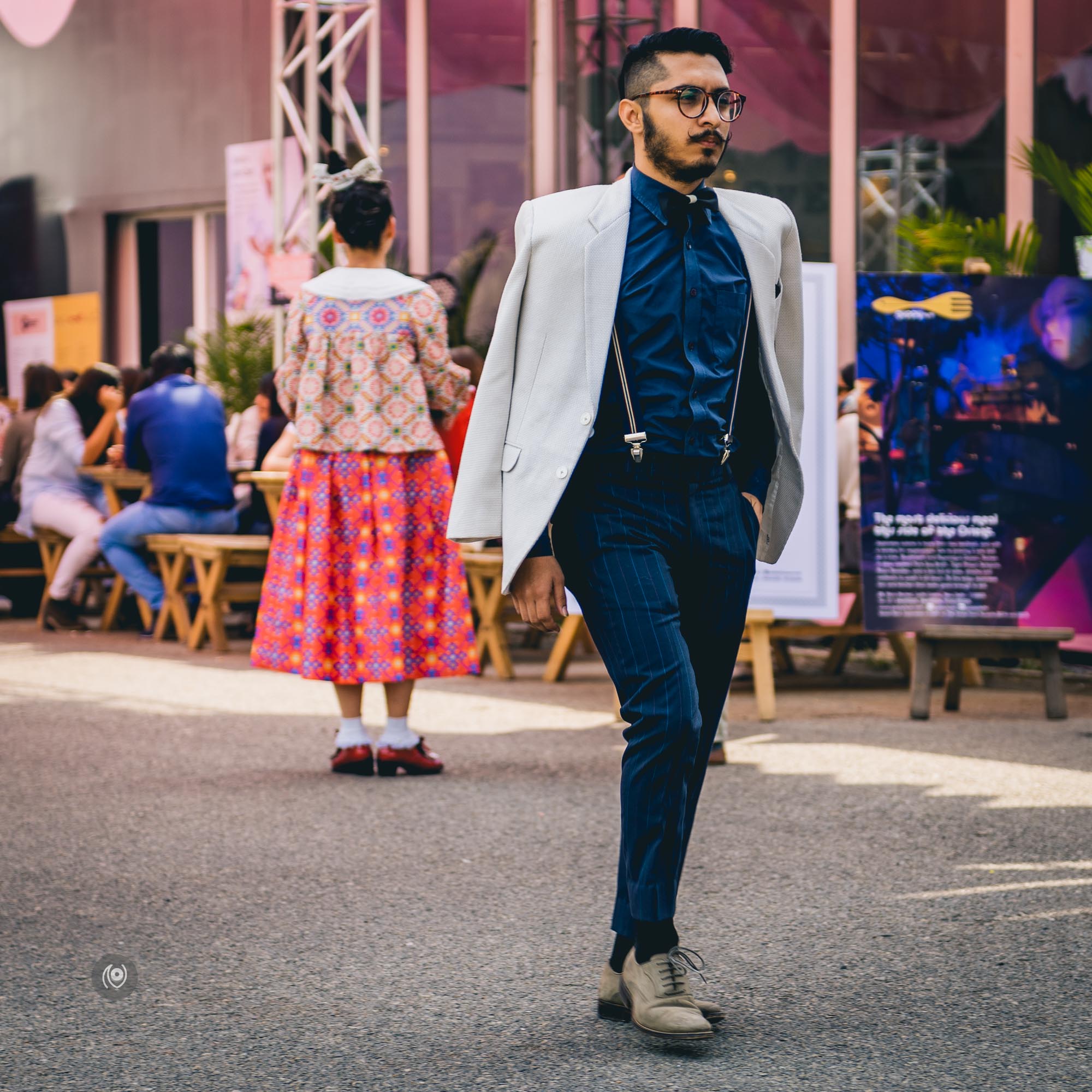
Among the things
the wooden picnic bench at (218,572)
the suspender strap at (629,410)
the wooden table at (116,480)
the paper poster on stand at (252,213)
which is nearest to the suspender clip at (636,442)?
the suspender strap at (629,410)

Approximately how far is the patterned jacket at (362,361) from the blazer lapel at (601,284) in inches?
108

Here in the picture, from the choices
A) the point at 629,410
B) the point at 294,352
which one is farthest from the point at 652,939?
the point at 294,352

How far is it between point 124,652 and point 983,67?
22.0ft

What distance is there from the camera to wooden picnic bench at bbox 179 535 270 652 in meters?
9.87

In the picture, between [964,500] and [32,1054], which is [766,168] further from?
[32,1054]

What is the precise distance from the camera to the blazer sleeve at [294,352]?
19.6ft

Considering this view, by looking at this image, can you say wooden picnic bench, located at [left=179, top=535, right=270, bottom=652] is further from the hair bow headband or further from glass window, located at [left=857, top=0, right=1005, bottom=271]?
glass window, located at [left=857, top=0, right=1005, bottom=271]

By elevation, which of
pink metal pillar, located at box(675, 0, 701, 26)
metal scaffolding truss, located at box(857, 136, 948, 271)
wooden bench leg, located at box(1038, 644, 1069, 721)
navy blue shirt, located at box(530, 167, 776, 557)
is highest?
pink metal pillar, located at box(675, 0, 701, 26)

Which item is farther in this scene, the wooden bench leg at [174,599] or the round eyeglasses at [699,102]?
the wooden bench leg at [174,599]

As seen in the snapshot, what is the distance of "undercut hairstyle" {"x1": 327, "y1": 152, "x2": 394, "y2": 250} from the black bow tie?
9.30 ft

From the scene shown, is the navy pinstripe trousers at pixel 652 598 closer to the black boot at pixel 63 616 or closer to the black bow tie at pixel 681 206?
the black bow tie at pixel 681 206

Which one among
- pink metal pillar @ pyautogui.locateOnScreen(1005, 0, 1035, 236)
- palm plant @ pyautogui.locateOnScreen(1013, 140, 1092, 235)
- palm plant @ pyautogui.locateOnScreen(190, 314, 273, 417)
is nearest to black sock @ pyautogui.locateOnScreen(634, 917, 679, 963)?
palm plant @ pyautogui.locateOnScreen(1013, 140, 1092, 235)

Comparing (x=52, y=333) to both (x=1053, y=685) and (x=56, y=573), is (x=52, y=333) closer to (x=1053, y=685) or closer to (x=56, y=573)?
(x=56, y=573)

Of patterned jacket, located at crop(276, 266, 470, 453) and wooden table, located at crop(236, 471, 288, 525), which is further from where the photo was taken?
wooden table, located at crop(236, 471, 288, 525)
